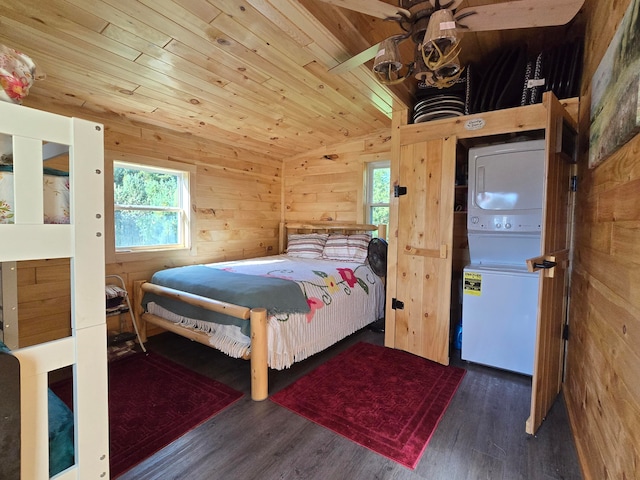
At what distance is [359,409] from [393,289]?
116cm

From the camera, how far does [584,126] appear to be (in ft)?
6.54

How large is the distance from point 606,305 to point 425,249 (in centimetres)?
137

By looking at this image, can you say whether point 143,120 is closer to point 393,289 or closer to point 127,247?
point 127,247

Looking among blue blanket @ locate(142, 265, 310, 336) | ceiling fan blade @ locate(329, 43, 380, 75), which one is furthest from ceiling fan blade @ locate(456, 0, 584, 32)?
blue blanket @ locate(142, 265, 310, 336)

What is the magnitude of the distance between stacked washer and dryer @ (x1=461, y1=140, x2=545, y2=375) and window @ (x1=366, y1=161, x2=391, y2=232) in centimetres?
150

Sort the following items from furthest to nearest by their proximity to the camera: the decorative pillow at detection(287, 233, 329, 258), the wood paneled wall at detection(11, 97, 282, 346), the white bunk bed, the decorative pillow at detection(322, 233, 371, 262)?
the decorative pillow at detection(287, 233, 329, 258) → the decorative pillow at detection(322, 233, 371, 262) → the wood paneled wall at detection(11, 97, 282, 346) → the white bunk bed

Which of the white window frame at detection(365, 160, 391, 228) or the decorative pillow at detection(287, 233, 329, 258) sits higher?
the white window frame at detection(365, 160, 391, 228)

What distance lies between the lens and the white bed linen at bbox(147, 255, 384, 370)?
7.34 feet

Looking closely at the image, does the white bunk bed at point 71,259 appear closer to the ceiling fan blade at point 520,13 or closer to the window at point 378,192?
the ceiling fan blade at point 520,13

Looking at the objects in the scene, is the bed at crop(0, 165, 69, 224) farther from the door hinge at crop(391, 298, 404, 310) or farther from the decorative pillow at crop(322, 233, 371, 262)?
the decorative pillow at crop(322, 233, 371, 262)

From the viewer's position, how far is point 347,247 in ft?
12.3

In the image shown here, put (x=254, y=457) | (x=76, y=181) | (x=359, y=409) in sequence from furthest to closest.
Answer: (x=359, y=409)
(x=254, y=457)
(x=76, y=181)

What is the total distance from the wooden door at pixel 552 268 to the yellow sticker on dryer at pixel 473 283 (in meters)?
0.54

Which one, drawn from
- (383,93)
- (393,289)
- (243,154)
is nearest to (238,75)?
(383,93)
